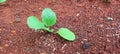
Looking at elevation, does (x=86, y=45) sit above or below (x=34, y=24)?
below

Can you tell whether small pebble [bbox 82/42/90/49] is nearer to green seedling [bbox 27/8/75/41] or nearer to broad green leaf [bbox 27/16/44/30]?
green seedling [bbox 27/8/75/41]

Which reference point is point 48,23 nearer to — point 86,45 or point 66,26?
point 66,26

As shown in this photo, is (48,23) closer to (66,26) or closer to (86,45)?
(66,26)

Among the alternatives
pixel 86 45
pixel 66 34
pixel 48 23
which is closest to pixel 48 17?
pixel 48 23

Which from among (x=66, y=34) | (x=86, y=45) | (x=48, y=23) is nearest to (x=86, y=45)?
(x=86, y=45)

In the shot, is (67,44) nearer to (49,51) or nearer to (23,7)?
(49,51)

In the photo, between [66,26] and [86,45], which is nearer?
[86,45]
